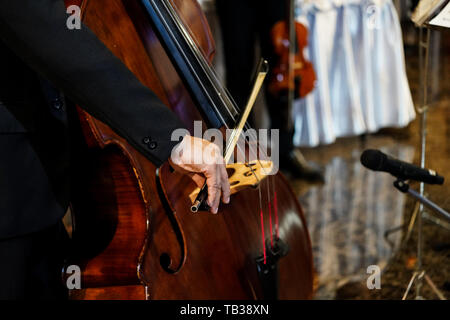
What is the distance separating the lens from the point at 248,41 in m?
2.50

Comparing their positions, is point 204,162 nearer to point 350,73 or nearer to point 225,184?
point 225,184

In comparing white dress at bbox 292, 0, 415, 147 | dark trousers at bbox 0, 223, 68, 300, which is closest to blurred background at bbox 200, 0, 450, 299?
white dress at bbox 292, 0, 415, 147

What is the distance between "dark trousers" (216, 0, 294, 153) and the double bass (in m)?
1.31

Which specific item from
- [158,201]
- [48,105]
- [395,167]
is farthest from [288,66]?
[48,105]

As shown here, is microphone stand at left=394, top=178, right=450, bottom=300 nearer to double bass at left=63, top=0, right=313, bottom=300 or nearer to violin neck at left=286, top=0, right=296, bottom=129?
double bass at left=63, top=0, right=313, bottom=300

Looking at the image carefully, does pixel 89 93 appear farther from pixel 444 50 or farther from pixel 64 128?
pixel 444 50

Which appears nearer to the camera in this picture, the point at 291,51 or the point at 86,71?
the point at 86,71

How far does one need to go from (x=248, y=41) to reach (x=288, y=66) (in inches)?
9.1

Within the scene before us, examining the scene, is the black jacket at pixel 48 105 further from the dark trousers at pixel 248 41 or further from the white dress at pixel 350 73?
the white dress at pixel 350 73

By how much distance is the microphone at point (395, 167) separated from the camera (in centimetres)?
109

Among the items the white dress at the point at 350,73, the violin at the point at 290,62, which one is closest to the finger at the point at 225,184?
the violin at the point at 290,62

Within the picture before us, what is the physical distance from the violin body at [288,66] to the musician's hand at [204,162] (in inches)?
66.2

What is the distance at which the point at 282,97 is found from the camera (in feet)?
8.21

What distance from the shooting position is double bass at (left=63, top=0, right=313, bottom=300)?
94cm
